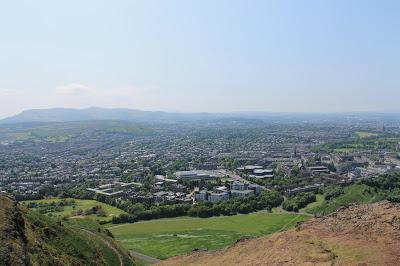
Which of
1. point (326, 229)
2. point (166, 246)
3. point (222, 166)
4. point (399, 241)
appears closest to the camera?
point (399, 241)

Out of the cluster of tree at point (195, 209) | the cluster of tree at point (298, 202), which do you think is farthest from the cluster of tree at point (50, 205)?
the cluster of tree at point (298, 202)

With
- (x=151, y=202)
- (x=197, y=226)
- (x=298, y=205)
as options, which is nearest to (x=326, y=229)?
(x=197, y=226)

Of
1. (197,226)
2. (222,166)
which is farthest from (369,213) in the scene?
(222,166)

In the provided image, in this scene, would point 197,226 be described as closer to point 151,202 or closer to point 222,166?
point 151,202

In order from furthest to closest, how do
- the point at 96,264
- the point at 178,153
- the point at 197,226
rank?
the point at 178,153, the point at 197,226, the point at 96,264

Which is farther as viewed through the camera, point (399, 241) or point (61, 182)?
point (61, 182)

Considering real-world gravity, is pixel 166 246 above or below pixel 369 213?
below

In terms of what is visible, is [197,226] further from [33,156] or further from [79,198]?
[33,156]
